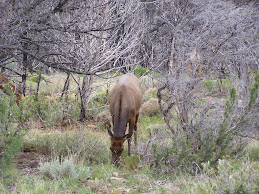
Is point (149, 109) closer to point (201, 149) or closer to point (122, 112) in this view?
point (122, 112)

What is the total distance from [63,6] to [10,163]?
3.32 meters

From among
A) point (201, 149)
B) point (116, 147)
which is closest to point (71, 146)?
point (116, 147)

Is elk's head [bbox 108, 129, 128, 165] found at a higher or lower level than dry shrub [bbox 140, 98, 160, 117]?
lower

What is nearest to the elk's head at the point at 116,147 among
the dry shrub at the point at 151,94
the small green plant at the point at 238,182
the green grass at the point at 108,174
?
the green grass at the point at 108,174

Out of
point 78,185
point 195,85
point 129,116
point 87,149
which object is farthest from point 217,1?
point 78,185

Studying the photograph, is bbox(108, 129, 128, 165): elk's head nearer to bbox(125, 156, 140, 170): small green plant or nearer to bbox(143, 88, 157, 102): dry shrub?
bbox(125, 156, 140, 170): small green plant

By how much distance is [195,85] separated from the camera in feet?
26.1

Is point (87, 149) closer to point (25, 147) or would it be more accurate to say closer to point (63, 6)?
point (25, 147)

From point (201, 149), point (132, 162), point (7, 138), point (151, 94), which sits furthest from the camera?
point (151, 94)

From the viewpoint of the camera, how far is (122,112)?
24.6ft

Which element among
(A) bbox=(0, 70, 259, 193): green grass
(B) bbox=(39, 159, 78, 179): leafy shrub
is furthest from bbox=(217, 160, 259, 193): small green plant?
(B) bbox=(39, 159, 78, 179): leafy shrub

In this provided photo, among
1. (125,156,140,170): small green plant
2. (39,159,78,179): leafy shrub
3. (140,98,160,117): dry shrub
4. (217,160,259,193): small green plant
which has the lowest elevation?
(125,156,140,170): small green plant

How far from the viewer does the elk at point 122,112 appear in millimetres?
7172

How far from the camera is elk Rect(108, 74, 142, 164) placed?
23.5ft
